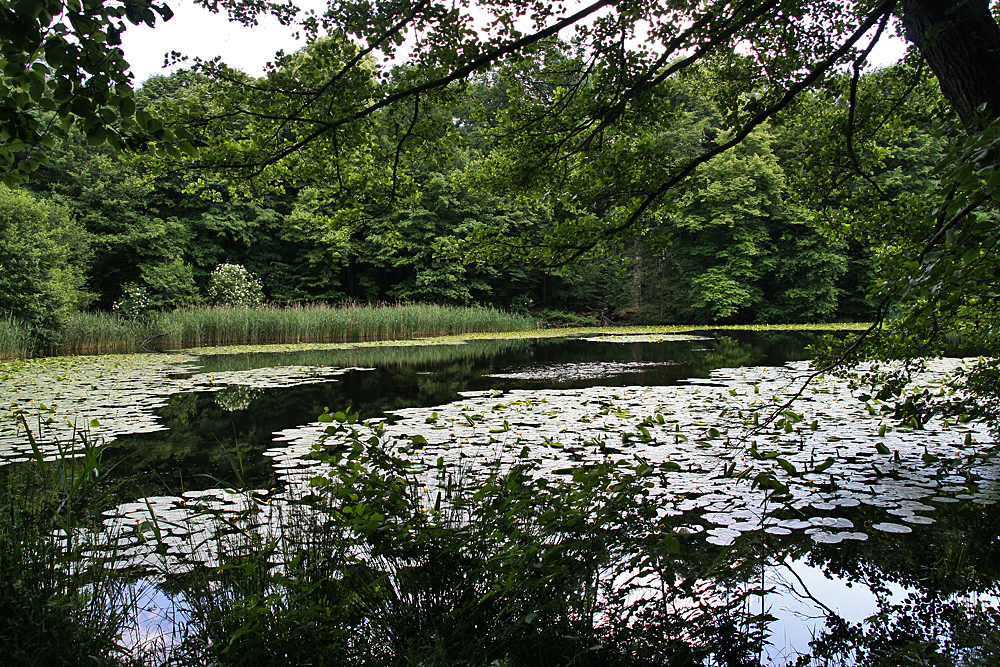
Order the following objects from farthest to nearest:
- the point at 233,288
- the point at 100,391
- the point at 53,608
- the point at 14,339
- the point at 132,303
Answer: the point at 132,303, the point at 233,288, the point at 14,339, the point at 100,391, the point at 53,608

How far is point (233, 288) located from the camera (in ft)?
69.6

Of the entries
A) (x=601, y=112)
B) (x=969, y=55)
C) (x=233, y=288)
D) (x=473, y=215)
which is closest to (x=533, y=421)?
(x=601, y=112)

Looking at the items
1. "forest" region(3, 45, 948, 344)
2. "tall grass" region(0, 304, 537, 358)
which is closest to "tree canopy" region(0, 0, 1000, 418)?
"tall grass" region(0, 304, 537, 358)

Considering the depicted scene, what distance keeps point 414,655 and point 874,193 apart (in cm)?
429

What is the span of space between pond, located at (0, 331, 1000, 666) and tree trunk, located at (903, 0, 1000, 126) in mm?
1468

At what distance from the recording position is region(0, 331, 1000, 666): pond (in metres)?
2.28

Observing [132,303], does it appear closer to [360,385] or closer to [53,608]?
[360,385]

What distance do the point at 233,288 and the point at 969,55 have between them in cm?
2190

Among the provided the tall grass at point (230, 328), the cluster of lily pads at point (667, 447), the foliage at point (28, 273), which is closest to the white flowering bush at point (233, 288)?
the tall grass at point (230, 328)

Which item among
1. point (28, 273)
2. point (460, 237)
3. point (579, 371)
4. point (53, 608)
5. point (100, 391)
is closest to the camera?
point (53, 608)

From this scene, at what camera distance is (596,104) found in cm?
436

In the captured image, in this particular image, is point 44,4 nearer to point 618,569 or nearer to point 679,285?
point 618,569

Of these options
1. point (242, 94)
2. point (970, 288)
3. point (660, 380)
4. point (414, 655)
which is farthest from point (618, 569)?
point (660, 380)

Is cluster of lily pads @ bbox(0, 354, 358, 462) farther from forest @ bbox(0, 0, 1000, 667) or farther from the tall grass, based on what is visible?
the tall grass
